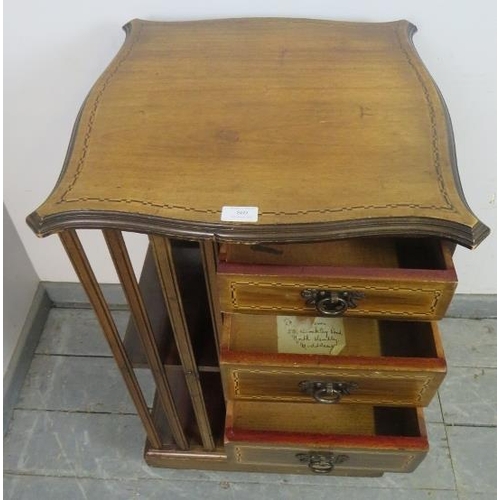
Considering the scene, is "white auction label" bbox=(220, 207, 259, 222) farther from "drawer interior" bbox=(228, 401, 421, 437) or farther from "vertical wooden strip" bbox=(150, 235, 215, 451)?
"drawer interior" bbox=(228, 401, 421, 437)

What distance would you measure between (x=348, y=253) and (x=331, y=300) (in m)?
0.13

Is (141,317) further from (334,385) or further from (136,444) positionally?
(136,444)

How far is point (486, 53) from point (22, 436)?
121 centimetres

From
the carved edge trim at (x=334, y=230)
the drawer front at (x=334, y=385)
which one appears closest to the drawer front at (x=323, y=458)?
the drawer front at (x=334, y=385)

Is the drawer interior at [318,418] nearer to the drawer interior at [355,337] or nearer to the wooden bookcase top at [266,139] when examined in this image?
the drawer interior at [355,337]

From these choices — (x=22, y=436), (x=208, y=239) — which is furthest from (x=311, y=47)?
(x=22, y=436)

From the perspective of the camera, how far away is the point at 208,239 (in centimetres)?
66

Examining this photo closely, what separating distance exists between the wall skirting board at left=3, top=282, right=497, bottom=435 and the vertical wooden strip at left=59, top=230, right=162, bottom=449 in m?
0.39

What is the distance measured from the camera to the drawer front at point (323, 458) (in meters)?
0.93

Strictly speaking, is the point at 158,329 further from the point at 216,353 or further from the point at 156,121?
the point at 156,121

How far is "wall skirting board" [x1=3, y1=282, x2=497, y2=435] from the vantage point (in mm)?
1359

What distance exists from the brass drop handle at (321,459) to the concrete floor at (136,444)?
0.25 metres

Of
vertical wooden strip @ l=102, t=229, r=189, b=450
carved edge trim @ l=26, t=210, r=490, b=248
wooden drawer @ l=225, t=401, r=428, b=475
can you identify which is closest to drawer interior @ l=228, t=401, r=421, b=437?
wooden drawer @ l=225, t=401, r=428, b=475

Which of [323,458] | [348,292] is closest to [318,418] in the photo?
[323,458]
